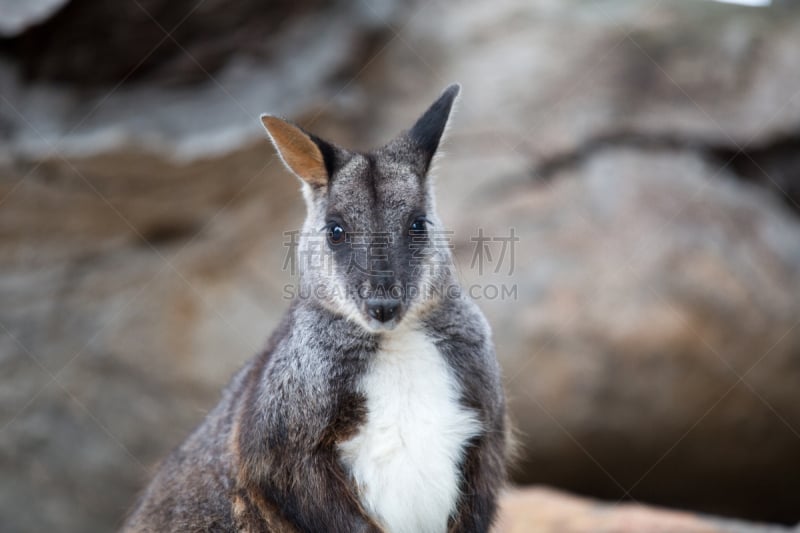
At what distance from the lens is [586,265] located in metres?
9.09

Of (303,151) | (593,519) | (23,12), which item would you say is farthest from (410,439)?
(23,12)

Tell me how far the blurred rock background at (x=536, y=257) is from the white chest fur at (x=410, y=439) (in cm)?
468

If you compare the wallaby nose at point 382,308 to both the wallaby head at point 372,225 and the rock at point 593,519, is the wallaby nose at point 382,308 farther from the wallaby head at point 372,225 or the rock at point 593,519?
the rock at point 593,519

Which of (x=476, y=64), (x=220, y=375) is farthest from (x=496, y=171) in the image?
(x=220, y=375)

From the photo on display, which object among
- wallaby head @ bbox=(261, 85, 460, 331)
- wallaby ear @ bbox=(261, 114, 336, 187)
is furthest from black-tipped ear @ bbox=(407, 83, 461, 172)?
wallaby ear @ bbox=(261, 114, 336, 187)

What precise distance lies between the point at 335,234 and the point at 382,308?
2.14 ft

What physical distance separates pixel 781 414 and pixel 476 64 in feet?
16.9

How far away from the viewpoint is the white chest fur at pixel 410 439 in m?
4.29

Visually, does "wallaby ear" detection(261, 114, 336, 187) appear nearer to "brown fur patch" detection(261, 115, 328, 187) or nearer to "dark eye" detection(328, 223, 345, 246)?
"brown fur patch" detection(261, 115, 328, 187)

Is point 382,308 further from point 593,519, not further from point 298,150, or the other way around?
point 593,519

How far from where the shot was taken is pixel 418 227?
463 centimetres

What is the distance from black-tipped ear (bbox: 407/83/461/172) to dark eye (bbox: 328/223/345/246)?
652 millimetres

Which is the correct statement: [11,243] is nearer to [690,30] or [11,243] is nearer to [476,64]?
[476,64]

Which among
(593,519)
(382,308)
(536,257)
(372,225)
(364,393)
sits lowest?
(593,519)
